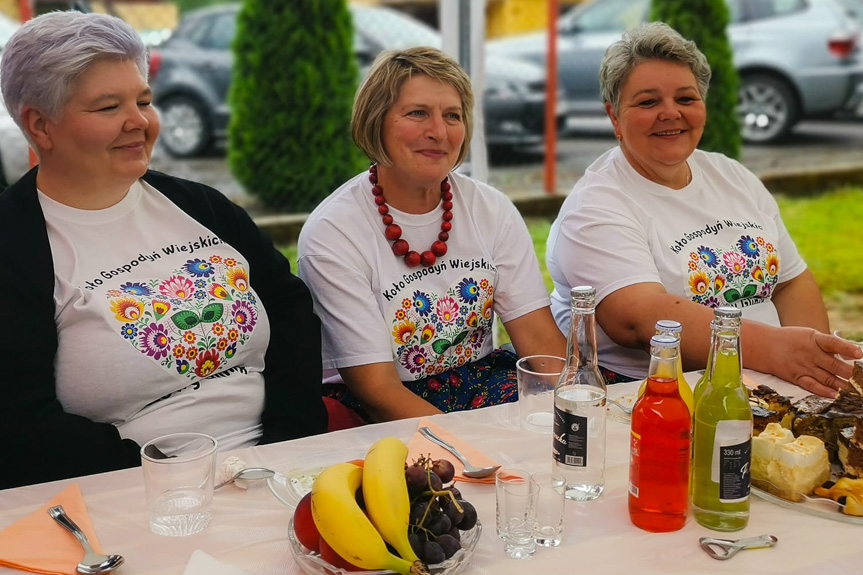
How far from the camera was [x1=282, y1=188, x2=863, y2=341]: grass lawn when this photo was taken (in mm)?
5074

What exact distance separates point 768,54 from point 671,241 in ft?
20.8

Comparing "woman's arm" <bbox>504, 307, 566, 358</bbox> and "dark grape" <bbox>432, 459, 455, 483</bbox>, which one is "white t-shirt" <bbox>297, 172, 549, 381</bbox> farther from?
"dark grape" <bbox>432, 459, 455, 483</bbox>

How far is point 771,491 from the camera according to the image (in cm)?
145

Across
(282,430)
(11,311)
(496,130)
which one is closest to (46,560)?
(11,311)

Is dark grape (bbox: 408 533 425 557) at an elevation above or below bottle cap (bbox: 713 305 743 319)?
below

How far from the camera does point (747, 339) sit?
6.67 ft

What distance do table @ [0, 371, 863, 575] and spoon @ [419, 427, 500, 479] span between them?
0.02 m

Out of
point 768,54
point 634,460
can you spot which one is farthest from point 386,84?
point 768,54

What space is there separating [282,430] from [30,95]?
882 millimetres

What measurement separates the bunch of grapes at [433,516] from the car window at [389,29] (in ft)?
21.1

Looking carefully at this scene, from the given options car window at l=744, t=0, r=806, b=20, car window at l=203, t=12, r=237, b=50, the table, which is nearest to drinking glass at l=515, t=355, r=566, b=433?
the table

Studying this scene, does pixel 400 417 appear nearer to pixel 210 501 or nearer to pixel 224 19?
pixel 210 501

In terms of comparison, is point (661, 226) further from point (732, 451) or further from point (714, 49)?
point (714, 49)

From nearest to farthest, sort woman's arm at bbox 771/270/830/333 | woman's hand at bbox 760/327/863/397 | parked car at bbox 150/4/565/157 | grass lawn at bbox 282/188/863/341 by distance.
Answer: woman's hand at bbox 760/327/863/397
woman's arm at bbox 771/270/830/333
grass lawn at bbox 282/188/863/341
parked car at bbox 150/4/565/157
